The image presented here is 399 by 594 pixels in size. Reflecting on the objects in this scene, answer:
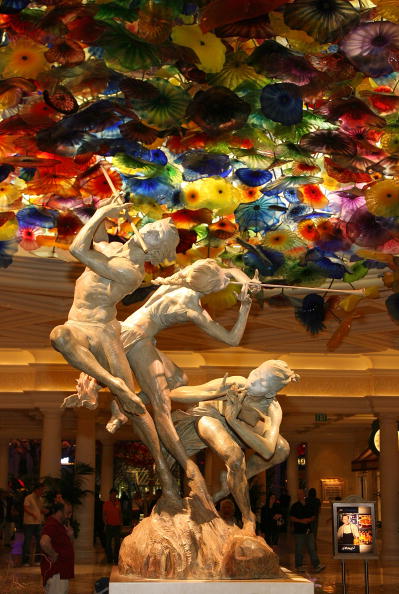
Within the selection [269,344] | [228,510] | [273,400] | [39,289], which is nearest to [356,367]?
[269,344]

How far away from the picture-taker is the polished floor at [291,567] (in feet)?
39.1

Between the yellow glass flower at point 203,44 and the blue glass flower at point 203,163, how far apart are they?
1883 mm

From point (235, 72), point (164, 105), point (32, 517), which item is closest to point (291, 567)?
point (32, 517)

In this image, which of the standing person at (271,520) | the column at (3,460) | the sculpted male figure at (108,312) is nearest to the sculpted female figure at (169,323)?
the sculpted male figure at (108,312)

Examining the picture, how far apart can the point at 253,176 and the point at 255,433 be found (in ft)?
10.2

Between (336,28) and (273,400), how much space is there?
270 centimetres

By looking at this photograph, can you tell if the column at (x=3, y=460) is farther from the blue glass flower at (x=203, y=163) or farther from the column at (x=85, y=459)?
the blue glass flower at (x=203, y=163)

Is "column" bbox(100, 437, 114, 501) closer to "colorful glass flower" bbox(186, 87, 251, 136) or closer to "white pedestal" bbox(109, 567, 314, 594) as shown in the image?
"colorful glass flower" bbox(186, 87, 251, 136)

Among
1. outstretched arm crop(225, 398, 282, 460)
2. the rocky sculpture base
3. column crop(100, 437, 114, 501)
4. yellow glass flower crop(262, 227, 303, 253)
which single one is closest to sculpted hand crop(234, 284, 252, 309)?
outstretched arm crop(225, 398, 282, 460)

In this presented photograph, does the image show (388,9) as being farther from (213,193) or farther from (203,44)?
(213,193)

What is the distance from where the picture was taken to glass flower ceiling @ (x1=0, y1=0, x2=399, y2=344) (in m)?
5.64

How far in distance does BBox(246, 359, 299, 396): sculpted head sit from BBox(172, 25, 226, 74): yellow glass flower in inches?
83.0

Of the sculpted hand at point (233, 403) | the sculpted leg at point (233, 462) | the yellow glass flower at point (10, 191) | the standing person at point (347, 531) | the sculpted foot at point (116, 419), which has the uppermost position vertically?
the yellow glass flower at point (10, 191)

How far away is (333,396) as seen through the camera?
1869cm
